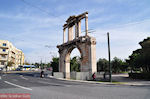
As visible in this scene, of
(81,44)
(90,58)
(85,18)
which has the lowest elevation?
(90,58)

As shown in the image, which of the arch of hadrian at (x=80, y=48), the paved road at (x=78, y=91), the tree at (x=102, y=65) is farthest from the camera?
the tree at (x=102, y=65)

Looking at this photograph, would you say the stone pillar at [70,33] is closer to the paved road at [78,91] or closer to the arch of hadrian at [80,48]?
the arch of hadrian at [80,48]

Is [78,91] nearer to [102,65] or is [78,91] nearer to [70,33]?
[70,33]

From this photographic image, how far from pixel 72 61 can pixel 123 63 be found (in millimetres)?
21725

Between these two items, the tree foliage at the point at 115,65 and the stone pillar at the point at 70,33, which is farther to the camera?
the tree foliage at the point at 115,65

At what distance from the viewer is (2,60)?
192 ft

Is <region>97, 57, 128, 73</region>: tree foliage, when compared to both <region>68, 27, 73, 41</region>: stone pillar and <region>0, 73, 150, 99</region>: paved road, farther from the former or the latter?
<region>0, 73, 150, 99</region>: paved road

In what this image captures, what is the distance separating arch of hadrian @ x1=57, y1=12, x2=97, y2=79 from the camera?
23.3 metres

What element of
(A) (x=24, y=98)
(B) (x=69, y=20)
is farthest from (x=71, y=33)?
(A) (x=24, y=98)

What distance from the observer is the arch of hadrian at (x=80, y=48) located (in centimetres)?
2333

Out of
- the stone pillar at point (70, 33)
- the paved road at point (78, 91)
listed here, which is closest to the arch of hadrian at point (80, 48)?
the stone pillar at point (70, 33)

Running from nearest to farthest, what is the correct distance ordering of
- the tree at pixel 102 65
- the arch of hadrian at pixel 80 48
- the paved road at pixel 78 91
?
the paved road at pixel 78 91 → the arch of hadrian at pixel 80 48 → the tree at pixel 102 65

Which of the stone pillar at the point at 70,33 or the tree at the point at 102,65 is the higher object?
the stone pillar at the point at 70,33

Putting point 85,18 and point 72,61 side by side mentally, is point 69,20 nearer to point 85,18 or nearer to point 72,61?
point 85,18
